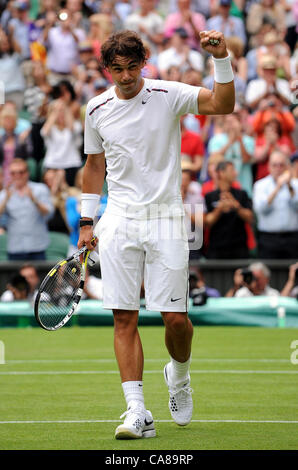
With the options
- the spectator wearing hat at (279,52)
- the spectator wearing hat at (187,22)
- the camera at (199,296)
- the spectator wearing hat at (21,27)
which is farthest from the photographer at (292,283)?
the spectator wearing hat at (21,27)

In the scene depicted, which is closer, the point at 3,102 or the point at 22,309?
the point at 22,309

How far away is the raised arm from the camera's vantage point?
5.70 metres

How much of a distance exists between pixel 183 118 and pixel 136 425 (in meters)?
10.0

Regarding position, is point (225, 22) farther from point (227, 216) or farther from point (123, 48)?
point (123, 48)

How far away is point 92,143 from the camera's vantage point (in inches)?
249

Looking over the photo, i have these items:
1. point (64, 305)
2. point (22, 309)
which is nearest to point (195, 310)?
point (22, 309)

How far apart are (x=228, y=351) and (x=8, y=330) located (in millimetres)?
3476

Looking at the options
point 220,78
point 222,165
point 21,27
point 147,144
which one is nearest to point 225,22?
point 21,27

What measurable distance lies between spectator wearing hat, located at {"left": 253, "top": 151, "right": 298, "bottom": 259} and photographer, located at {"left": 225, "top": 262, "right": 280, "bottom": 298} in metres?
0.59

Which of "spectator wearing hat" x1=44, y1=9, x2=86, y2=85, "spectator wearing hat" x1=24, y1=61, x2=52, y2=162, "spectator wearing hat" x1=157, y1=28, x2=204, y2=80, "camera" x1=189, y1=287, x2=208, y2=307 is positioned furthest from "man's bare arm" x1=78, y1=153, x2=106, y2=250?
"spectator wearing hat" x1=44, y1=9, x2=86, y2=85

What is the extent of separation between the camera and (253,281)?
1365 cm

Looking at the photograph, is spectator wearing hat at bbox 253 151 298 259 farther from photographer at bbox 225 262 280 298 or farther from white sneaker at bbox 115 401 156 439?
white sneaker at bbox 115 401 156 439

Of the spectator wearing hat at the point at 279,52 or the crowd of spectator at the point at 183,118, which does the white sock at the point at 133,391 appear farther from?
the spectator wearing hat at the point at 279,52

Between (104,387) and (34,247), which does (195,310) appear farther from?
(104,387)
